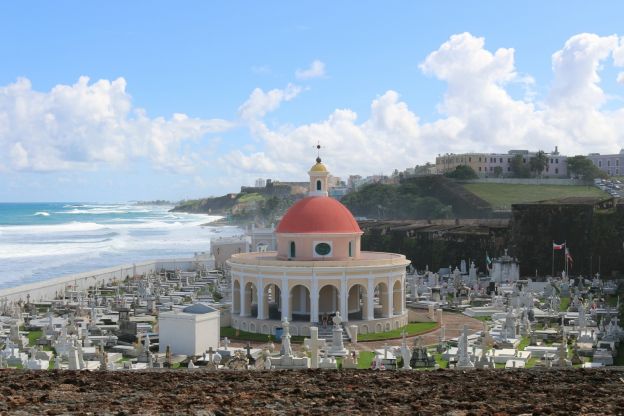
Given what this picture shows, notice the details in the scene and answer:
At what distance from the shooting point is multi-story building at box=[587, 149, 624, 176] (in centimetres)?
11038

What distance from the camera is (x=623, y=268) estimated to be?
49625 mm

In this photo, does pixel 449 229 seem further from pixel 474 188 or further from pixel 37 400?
pixel 37 400

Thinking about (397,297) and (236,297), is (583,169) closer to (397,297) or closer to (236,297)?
(397,297)

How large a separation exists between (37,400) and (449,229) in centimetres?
5108

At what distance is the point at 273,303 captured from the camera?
1421 inches

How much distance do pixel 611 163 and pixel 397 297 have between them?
8883cm

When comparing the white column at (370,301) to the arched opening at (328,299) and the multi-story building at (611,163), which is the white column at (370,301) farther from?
the multi-story building at (611,163)

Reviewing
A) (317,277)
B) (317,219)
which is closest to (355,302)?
(317,277)

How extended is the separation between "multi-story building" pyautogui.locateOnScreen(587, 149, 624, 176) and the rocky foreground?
105847mm

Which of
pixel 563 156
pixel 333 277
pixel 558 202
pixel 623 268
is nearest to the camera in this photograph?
pixel 333 277

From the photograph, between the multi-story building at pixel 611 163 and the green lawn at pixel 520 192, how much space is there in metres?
26.6

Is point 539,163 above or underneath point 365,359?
above

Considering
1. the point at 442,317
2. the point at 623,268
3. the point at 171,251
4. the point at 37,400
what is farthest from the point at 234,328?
the point at 171,251

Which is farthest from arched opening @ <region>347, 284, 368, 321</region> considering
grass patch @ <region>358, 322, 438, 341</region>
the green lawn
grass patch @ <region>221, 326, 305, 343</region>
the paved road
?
the green lawn
